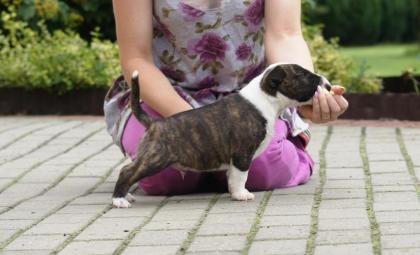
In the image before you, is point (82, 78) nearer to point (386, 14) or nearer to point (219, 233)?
point (219, 233)

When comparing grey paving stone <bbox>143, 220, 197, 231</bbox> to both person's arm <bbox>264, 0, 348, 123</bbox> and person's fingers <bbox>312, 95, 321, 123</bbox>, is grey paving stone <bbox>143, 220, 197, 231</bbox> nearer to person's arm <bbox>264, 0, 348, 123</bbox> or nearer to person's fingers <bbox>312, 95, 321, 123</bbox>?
person's fingers <bbox>312, 95, 321, 123</bbox>

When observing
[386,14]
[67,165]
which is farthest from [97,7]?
[386,14]

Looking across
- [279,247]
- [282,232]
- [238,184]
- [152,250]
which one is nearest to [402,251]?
[279,247]

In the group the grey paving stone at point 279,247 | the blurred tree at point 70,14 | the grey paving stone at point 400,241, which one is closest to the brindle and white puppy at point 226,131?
the grey paving stone at point 279,247

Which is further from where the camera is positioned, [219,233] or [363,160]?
[363,160]

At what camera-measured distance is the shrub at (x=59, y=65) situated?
8.46 m

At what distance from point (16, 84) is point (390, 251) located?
5224mm

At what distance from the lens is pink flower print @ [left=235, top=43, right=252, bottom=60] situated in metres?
5.57

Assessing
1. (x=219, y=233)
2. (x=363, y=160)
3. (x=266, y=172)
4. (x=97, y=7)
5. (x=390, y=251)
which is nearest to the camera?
(x=390, y=251)

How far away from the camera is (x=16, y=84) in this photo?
866 centimetres

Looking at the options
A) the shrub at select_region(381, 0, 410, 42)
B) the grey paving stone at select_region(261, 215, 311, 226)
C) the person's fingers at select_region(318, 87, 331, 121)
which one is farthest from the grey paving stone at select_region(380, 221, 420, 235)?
the shrub at select_region(381, 0, 410, 42)

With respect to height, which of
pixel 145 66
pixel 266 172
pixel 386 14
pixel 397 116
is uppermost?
pixel 145 66

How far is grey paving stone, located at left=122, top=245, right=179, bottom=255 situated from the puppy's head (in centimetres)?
114

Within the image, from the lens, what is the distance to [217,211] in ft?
15.9
